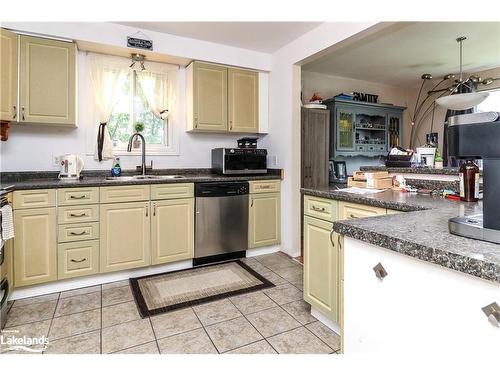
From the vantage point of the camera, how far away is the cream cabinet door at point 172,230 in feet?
9.17

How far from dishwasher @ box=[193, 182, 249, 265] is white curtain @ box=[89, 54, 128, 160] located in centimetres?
111

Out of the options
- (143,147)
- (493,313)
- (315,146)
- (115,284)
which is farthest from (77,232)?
(315,146)

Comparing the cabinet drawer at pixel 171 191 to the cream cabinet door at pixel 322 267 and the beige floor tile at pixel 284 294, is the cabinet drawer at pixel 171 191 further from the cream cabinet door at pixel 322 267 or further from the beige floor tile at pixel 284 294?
the cream cabinet door at pixel 322 267

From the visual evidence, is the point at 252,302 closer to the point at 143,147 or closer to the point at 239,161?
the point at 239,161

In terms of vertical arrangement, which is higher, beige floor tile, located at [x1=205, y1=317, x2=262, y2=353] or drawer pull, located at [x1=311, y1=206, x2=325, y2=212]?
drawer pull, located at [x1=311, y1=206, x2=325, y2=212]

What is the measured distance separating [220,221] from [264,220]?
0.56 metres

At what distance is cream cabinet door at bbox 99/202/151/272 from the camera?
2576mm

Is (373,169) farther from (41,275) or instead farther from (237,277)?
(41,275)

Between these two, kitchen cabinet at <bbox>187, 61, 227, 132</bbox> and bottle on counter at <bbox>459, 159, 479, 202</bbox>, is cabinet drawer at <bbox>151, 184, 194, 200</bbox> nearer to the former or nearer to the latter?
kitchen cabinet at <bbox>187, 61, 227, 132</bbox>

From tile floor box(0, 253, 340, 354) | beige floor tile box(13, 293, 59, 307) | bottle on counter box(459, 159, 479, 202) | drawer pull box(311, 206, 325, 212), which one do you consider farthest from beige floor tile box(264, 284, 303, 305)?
beige floor tile box(13, 293, 59, 307)

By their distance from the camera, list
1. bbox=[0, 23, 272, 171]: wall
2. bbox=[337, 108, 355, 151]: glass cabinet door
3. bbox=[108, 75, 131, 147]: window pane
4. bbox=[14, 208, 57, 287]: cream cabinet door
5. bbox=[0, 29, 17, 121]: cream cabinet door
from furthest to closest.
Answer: bbox=[337, 108, 355, 151]: glass cabinet door, bbox=[108, 75, 131, 147]: window pane, bbox=[0, 23, 272, 171]: wall, bbox=[0, 29, 17, 121]: cream cabinet door, bbox=[14, 208, 57, 287]: cream cabinet door

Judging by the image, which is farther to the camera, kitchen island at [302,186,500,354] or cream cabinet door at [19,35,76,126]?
cream cabinet door at [19,35,76,126]

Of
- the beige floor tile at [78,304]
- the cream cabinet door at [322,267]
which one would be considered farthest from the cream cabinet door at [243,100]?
the beige floor tile at [78,304]

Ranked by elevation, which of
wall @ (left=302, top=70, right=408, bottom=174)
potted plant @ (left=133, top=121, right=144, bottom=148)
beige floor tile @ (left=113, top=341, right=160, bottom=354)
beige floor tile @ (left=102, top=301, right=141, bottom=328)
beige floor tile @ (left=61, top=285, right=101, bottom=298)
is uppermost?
wall @ (left=302, top=70, right=408, bottom=174)
